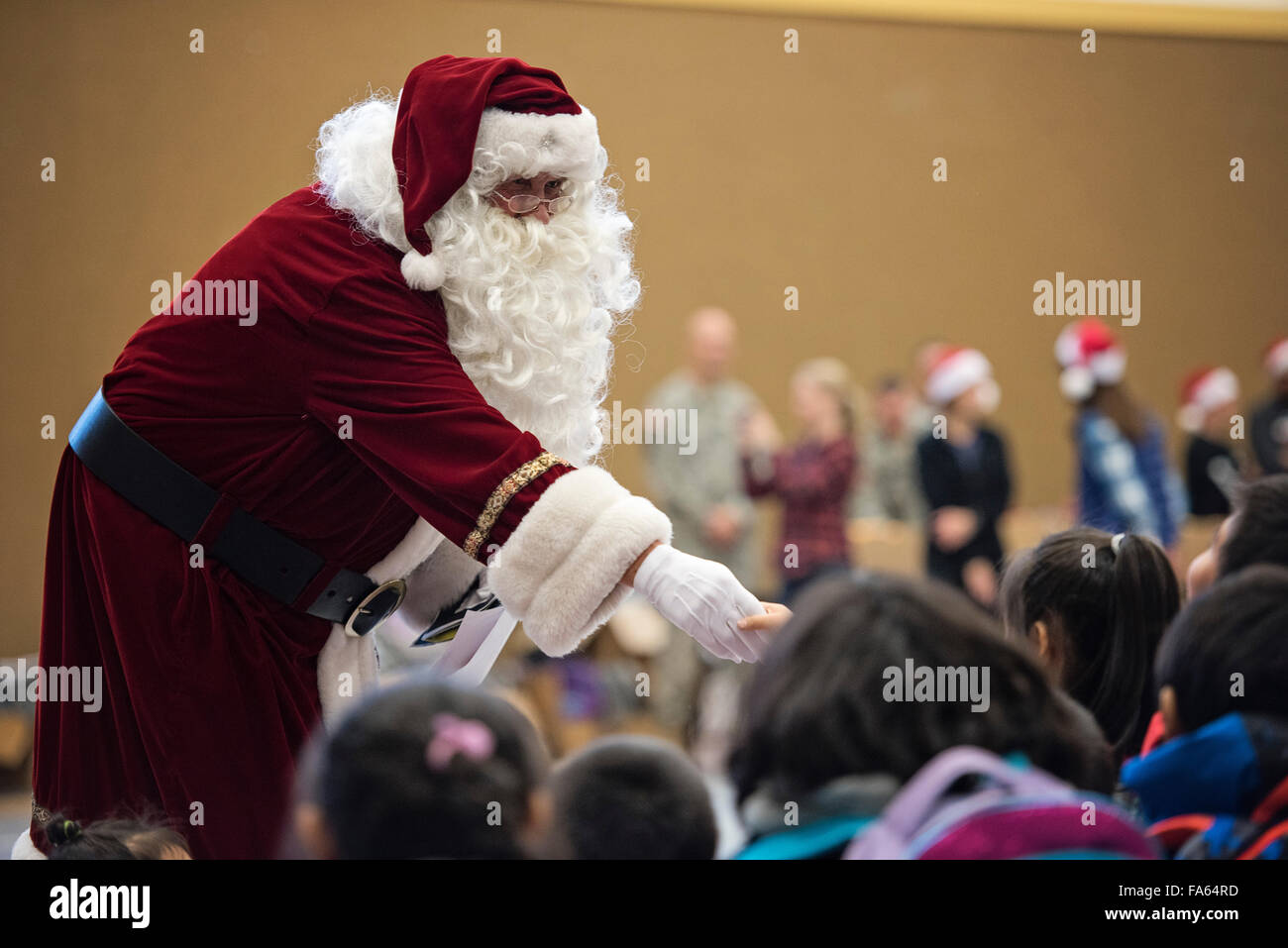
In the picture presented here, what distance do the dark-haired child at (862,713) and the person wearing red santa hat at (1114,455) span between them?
4728mm

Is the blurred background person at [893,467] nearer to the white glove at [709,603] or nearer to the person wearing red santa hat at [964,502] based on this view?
the person wearing red santa hat at [964,502]

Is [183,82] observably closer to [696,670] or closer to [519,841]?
[696,670]

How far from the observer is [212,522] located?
197 centimetres

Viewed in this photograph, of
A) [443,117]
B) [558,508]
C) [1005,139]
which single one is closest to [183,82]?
[1005,139]

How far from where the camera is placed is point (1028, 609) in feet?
6.46

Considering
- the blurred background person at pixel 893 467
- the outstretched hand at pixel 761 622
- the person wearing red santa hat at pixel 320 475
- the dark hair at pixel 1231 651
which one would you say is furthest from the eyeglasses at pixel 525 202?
the blurred background person at pixel 893 467

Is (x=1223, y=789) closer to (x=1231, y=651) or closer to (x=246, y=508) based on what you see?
(x=1231, y=651)

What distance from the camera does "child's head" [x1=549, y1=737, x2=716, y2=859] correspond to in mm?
1553

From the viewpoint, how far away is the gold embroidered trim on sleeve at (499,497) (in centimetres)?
179

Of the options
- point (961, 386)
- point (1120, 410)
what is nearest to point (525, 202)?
point (961, 386)

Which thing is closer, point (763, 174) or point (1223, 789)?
point (1223, 789)

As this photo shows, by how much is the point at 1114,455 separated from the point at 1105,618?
422cm

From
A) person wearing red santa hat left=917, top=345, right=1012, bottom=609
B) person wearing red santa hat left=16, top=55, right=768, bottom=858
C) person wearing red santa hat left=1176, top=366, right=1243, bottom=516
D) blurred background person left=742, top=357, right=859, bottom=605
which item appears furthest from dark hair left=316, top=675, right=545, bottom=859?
person wearing red santa hat left=1176, top=366, right=1243, bottom=516

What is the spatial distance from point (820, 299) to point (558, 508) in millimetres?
6981
